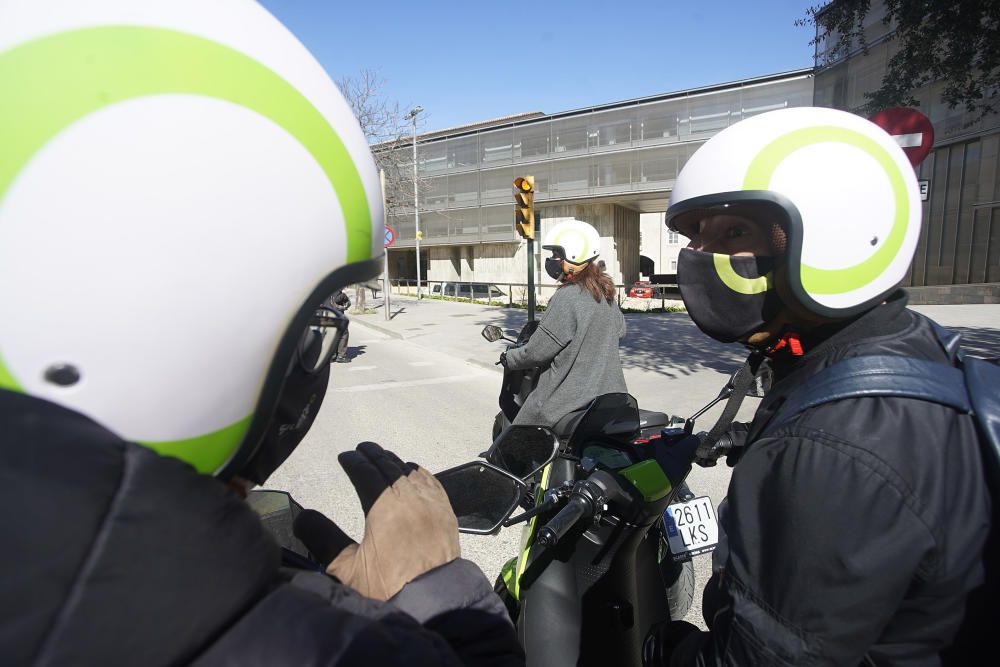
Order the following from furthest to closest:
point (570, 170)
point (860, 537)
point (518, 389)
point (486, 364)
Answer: point (570, 170) < point (486, 364) < point (518, 389) < point (860, 537)

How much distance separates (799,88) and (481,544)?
2917cm

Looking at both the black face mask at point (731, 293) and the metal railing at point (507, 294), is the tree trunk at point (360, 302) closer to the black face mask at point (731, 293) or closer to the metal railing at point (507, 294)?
the metal railing at point (507, 294)

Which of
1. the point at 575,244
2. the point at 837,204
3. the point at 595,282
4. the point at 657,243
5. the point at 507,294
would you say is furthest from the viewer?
the point at 657,243

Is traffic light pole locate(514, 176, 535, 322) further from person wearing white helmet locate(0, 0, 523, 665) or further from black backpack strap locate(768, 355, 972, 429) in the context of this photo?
person wearing white helmet locate(0, 0, 523, 665)

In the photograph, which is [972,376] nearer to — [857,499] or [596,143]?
[857,499]

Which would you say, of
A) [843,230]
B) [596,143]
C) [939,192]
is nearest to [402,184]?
[596,143]

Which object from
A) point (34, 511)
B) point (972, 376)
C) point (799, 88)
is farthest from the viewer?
point (799, 88)

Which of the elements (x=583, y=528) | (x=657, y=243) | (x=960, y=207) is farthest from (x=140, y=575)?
(x=657, y=243)

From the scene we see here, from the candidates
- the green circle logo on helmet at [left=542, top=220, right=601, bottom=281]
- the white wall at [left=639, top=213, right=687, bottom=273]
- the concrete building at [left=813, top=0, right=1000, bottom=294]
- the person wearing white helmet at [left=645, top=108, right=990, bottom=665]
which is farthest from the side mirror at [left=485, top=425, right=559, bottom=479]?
the white wall at [left=639, top=213, right=687, bottom=273]

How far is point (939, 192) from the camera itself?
722 inches

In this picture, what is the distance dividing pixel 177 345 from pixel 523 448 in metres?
1.45

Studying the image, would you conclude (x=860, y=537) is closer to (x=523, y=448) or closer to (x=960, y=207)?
(x=523, y=448)

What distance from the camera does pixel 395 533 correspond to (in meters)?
0.99

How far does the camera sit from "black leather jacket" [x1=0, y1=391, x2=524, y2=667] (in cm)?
53
